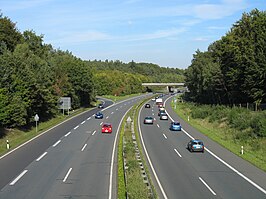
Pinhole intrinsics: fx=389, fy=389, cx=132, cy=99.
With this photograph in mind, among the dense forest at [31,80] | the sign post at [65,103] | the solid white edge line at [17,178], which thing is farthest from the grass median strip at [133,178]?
the sign post at [65,103]

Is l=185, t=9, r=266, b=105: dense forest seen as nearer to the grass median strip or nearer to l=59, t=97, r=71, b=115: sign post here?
l=59, t=97, r=71, b=115: sign post

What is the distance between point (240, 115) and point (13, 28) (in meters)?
51.4

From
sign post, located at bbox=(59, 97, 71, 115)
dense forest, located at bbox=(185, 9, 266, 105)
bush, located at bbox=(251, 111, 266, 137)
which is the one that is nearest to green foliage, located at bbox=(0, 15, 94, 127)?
sign post, located at bbox=(59, 97, 71, 115)

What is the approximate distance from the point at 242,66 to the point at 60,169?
156ft

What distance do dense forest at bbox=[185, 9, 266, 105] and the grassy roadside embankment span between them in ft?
22.3

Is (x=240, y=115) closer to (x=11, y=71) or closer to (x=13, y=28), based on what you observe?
(x=11, y=71)

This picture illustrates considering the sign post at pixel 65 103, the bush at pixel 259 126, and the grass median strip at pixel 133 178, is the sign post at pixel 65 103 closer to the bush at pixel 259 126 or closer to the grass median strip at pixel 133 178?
the bush at pixel 259 126

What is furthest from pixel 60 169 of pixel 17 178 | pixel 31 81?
pixel 31 81

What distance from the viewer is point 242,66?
65812 mm

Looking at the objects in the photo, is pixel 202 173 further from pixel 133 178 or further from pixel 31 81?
pixel 31 81

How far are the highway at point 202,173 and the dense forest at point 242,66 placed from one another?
85.3 feet

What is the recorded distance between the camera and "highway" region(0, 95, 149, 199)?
65.6 feet

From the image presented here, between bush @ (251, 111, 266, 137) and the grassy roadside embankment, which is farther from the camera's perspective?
bush @ (251, 111, 266, 137)

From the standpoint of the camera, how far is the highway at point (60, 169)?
20.0 meters
